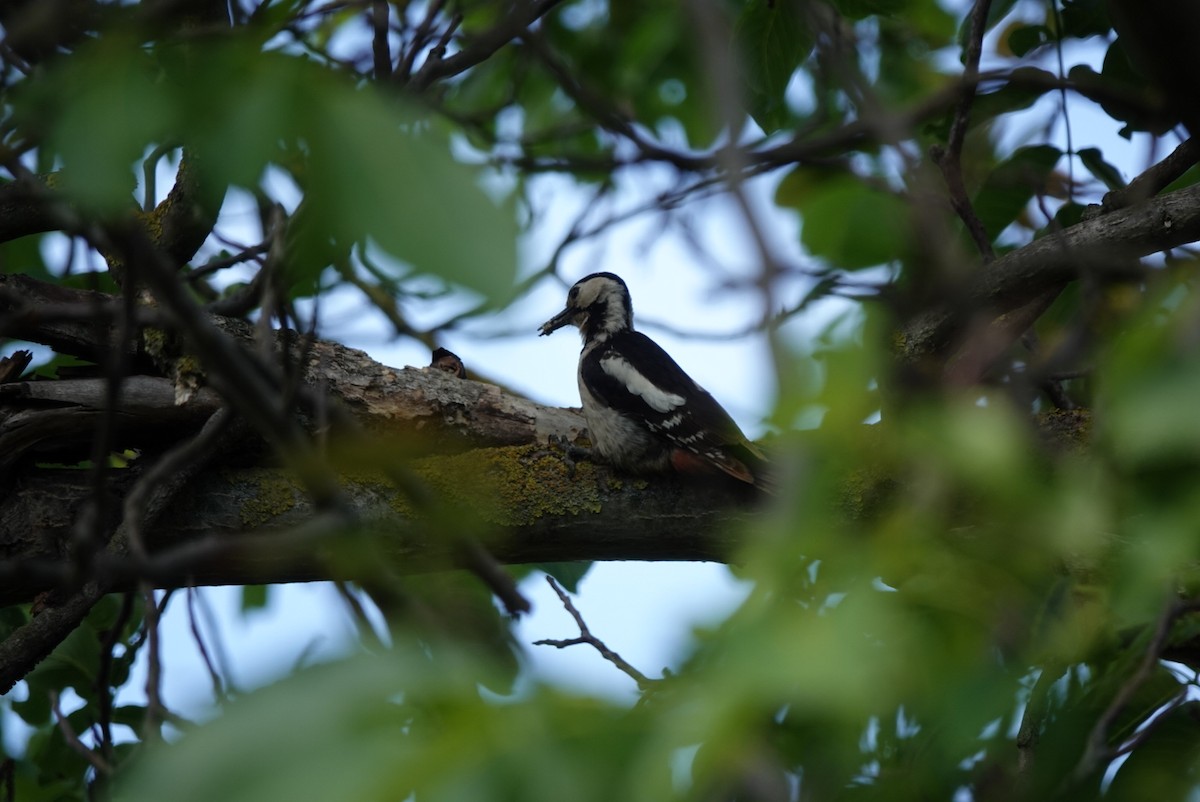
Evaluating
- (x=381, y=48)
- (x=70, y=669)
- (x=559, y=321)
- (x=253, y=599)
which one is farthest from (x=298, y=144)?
(x=559, y=321)

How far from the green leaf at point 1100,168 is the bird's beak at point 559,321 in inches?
99.2

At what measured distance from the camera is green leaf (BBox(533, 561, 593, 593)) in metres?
3.64

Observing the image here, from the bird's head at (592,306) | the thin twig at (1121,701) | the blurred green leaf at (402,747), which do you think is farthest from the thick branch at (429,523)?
the bird's head at (592,306)

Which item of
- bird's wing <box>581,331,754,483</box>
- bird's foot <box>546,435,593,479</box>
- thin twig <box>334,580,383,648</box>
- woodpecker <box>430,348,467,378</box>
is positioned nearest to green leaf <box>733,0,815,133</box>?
bird's wing <box>581,331,754,483</box>

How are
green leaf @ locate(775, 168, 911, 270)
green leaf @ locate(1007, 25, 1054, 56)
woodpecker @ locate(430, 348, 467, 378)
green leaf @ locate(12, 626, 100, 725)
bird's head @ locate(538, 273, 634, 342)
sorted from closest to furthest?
green leaf @ locate(775, 168, 911, 270)
green leaf @ locate(12, 626, 100, 725)
green leaf @ locate(1007, 25, 1054, 56)
woodpecker @ locate(430, 348, 467, 378)
bird's head @ locate(538, 273, 634, 342)

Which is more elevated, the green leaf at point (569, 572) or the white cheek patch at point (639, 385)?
the white cheek patch at point (639, 385)

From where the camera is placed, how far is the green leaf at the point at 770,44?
3.09 m

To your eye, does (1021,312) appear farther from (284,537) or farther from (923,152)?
(284,537)

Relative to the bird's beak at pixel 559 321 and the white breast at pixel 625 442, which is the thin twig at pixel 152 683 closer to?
the white breast at pixel 625 442

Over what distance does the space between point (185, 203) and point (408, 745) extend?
2.61 meters

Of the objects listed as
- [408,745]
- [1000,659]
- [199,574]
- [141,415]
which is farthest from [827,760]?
[141,415]

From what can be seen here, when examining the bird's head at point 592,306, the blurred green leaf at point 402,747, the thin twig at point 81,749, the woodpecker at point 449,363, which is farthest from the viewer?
the bird's head at point 592,306

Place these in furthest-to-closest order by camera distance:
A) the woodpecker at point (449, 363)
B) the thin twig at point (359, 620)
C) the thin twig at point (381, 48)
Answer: the woodpecker at point (449, 363)
the thin twig at point (381, 48)
the thin twig at point (359, 620)

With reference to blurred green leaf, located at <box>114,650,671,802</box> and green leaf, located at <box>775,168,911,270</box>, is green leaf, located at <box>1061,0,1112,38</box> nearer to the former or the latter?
green leaf, located at <box>775,168,911,270</box>
